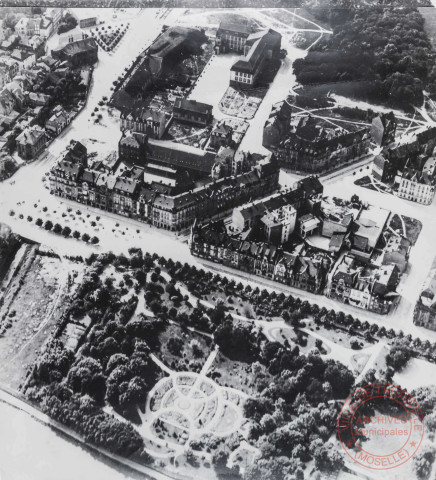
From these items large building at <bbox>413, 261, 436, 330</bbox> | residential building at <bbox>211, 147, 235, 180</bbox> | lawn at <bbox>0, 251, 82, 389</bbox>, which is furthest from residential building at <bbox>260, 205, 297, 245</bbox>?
lawn at <bbox>0, 251, 82, 389</bbox>

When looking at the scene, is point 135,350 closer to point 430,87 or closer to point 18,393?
point 18,393

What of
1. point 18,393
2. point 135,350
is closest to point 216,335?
point 135,350

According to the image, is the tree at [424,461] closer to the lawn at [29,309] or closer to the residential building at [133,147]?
the lawn at [29,309]

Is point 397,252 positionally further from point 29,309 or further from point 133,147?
point 29,309

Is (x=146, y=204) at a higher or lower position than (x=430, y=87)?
lower

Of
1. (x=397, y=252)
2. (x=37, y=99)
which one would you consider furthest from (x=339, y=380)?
(x=37, y=99)

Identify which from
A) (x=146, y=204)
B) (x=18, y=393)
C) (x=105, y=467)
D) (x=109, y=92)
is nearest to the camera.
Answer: (x=105, y=467)
